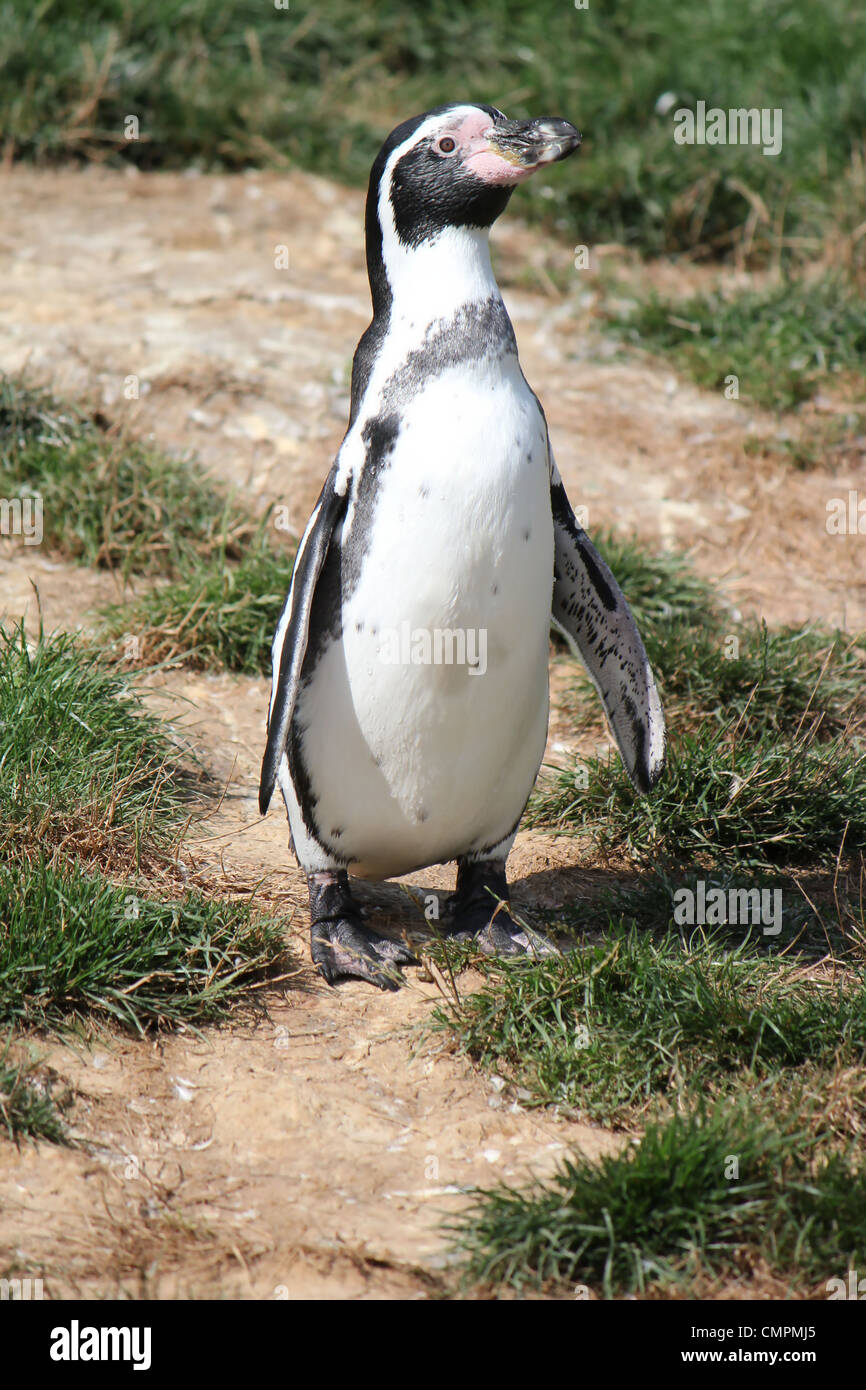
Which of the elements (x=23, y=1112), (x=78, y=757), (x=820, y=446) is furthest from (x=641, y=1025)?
(x=820, y=446)

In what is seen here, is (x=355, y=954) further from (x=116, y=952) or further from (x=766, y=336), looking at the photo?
(x=766, y=336)

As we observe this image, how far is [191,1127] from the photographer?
3.00 metres

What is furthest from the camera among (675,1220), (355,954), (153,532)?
(153,532)

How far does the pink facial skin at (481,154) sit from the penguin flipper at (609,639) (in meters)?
0.78

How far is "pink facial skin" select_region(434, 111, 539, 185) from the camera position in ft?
10.6

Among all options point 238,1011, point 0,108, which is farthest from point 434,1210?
point 0,108

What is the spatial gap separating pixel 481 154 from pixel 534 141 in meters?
0.13

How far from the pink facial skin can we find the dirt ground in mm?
1885

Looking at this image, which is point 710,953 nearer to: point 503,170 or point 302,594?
point 302,594

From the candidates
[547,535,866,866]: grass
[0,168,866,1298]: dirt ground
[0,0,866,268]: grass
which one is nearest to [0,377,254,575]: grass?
[0,168,866,1298]: dirt ground

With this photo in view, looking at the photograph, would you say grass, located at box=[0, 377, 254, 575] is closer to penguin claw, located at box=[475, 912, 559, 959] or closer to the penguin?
the penguin

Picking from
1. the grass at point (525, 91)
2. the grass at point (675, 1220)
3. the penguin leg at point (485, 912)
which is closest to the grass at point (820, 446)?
the grass at point (525, 91)

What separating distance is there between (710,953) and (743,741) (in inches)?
43.9

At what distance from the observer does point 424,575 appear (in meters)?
3.29
